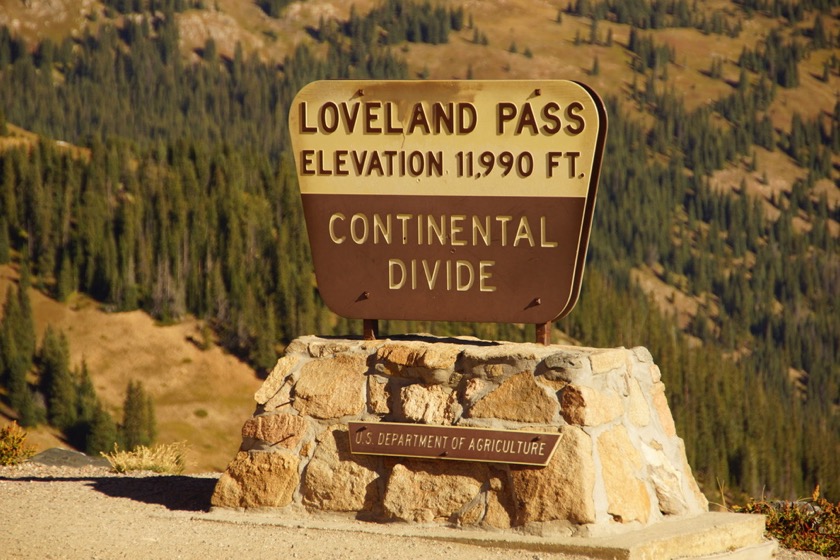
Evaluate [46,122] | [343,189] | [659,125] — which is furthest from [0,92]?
[343,189]

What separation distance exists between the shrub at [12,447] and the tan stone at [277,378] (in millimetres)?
4063

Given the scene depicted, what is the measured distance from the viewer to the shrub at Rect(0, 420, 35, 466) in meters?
12.9

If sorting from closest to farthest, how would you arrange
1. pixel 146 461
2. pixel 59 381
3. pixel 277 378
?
pixel 277 378, pixel 146 461, pixel 59 381

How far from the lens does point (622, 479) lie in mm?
8977

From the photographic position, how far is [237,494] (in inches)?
386

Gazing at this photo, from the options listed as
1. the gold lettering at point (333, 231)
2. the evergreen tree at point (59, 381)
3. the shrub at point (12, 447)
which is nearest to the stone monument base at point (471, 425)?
the gold lettering at point (333, 231)

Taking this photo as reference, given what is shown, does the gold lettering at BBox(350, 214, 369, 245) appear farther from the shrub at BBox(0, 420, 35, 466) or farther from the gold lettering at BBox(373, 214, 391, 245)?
the shrub at BBox(0, 420, 35, 466)

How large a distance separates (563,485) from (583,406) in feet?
1.73

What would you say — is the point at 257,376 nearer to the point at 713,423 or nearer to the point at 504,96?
the point at 713,423

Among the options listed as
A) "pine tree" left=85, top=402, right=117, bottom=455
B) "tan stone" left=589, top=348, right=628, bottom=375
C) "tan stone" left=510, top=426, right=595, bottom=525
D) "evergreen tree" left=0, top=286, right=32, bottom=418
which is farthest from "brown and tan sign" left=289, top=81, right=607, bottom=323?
"evergreen tree" left=0, top=286, right=32, bottom=418

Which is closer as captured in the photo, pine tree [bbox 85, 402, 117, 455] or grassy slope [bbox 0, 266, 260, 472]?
pine tree [bbox 85, 402, 117, 455]

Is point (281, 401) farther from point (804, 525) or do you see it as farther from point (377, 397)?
point (804, 525)

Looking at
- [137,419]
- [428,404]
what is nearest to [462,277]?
Answer: [428,404]

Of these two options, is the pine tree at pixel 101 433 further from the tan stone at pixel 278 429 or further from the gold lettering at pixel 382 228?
the gold lettering at pixel 382 228
